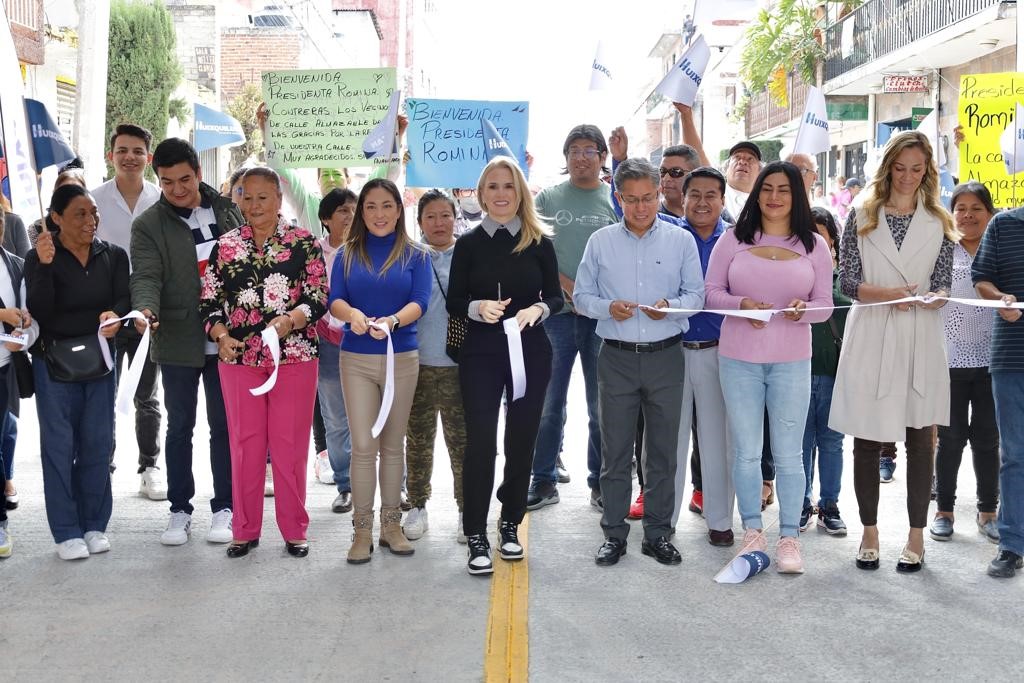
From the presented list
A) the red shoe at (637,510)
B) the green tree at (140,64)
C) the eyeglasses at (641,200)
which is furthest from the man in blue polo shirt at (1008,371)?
the green tree at (140,64)

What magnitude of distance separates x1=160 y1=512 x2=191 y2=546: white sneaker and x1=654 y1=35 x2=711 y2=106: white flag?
4282 millimetres

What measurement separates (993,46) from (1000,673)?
19.7 meters

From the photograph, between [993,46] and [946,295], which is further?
[993,46]

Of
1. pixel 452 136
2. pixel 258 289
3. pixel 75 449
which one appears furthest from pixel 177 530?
pixel 452 136

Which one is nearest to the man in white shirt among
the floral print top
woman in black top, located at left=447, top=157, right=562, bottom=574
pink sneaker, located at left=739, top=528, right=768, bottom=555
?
the floral print top

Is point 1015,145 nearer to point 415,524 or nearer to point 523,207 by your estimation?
point 523,207

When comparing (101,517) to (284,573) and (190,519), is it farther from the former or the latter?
(284,573)

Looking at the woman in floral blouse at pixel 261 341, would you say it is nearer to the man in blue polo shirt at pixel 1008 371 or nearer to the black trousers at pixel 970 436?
the man in blue polo shirt at pixel 1008 371

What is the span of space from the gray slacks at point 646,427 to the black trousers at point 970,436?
1.67 m

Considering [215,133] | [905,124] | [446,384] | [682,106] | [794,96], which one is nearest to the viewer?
[446,384]

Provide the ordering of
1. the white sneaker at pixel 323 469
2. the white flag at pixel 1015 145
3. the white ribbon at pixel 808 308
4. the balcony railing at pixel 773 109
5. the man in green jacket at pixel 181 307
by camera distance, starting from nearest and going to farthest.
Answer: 1. the white ribbon at pixel 808 308
2. the man in green jacket at pixel 181 307
3. the white flag at pixel 1015 145
4. the white sneaker at pixel 323 469
5. the balcony railing at pixel 773 109

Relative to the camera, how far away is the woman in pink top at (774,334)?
5.70 meters

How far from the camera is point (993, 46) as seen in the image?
21375 millimetres

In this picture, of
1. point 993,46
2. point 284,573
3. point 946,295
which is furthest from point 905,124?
point 284,573
